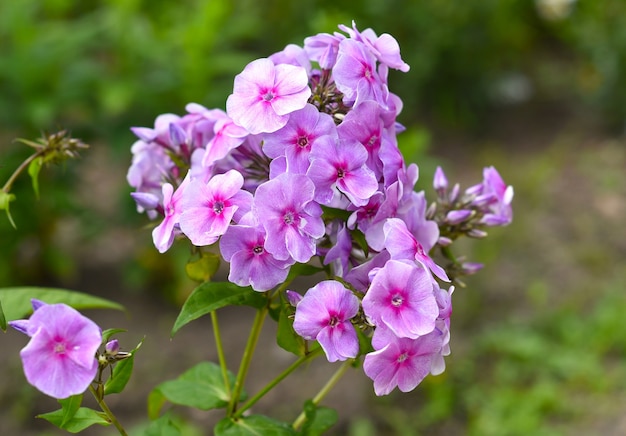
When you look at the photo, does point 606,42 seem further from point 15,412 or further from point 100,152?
point 15,412

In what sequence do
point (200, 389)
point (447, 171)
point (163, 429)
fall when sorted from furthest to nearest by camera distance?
point (447, 171)
point (200, 389)
point (163, 429)

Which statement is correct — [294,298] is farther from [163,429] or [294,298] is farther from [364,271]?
[163,429]

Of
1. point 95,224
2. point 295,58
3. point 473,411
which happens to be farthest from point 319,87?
point 95,224

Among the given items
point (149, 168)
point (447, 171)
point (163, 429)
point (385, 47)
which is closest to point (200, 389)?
point (163, 429)

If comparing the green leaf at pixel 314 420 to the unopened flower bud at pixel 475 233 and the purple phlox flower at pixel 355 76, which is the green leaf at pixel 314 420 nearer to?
the unopened flower bud at pixel 475 233

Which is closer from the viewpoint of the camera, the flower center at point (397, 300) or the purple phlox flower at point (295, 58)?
the flower center at point (397, 300)

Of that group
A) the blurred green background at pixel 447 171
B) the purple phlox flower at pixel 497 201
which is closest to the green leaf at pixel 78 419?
the purple phlox flower at pixel 497 201
